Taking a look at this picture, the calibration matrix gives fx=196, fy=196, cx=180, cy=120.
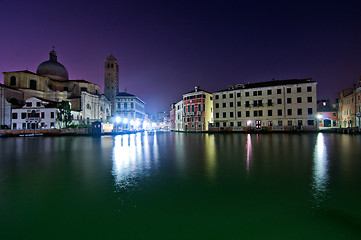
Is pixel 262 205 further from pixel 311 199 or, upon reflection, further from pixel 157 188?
pixel 157 188

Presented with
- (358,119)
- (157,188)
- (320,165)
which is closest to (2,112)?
(157,188)

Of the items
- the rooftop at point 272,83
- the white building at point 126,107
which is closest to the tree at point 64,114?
the white building at point 126,107

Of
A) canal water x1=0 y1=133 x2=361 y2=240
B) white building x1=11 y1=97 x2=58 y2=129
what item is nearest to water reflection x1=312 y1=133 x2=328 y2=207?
canal water x1=0 y1=133 x2=361 y2=240

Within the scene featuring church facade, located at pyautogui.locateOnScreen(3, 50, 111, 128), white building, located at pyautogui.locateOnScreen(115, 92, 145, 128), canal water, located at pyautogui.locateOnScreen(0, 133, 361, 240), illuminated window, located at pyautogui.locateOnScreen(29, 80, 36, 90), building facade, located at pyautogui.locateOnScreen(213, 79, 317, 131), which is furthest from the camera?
white building, located at pyautogui.locateOnScreen(115, 92, 145, 128)

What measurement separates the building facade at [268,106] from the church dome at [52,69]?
185 feet

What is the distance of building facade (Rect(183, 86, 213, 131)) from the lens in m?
54.1

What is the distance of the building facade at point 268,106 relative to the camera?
148ft

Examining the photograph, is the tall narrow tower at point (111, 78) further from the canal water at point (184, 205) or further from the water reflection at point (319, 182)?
the water reflection at point (319, 182)

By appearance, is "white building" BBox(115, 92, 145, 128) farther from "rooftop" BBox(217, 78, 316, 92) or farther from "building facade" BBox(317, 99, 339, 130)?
"building facade" BBox(317, 99, 339, 130)

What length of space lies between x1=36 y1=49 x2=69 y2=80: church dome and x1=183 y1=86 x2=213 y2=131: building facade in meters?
47.8

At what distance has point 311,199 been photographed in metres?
4.82

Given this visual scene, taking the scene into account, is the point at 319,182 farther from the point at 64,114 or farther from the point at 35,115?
the point at 35,115

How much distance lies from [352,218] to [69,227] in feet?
18.0

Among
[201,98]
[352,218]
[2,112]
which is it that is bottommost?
[352,218]
